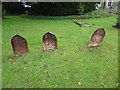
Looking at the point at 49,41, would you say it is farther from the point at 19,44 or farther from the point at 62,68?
the point at 62,68

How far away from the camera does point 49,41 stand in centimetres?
432

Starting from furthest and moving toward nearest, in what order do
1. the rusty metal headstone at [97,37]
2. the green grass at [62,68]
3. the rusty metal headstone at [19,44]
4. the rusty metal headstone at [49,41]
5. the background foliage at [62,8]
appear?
the background foliage at [62,8], the rusty metal headstone at [97,37], the rusty metal headstone at [49,41], the rusty metal headstone at [19,44], the green grass at [62,68]

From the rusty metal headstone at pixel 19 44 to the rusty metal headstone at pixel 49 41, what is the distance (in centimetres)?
67

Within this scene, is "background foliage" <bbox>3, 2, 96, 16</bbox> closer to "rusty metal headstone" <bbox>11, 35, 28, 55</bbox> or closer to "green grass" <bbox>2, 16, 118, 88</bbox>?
"green grass" <bbox>2, 16, 118, 88</bbox>

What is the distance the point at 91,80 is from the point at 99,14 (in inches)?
504

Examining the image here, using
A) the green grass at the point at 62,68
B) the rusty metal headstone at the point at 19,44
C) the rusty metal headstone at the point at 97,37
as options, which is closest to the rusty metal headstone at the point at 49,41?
the green grass at the point at 62,68

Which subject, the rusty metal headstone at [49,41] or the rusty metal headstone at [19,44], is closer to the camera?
the rusty metal headstone at [19,44]

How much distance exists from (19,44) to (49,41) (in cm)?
100

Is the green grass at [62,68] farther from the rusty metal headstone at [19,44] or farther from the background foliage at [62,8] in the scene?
the background foliage at [62,8]

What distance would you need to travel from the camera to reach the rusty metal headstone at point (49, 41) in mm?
4184

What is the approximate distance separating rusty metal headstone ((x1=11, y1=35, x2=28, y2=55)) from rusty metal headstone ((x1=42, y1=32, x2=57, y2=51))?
67cm

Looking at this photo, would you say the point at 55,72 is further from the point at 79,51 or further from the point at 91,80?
the point at 79,51

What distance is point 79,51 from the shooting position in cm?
457

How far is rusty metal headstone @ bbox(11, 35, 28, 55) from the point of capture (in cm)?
388
